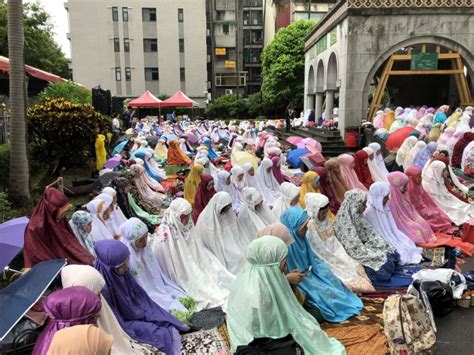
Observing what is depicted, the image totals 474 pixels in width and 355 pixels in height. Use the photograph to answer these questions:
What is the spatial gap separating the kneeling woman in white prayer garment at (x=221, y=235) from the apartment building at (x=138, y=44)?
32470 millimetres

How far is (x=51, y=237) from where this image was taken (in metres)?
4.62

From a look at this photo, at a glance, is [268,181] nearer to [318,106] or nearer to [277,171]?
[277,171]

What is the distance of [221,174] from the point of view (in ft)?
27.3

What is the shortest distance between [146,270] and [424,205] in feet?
15.8

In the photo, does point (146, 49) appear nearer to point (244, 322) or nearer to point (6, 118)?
point (6, 118)

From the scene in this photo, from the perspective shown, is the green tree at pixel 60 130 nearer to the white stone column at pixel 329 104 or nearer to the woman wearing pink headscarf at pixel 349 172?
the woman wearing pink headscarf at pixel 349 172

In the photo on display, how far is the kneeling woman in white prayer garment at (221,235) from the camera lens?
555 cm

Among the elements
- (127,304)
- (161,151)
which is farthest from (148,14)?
(127,304)

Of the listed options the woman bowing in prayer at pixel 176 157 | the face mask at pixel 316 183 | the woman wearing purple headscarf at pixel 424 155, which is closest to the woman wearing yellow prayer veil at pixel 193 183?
the face mask at pixel 316 183

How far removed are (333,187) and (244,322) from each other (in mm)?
4748

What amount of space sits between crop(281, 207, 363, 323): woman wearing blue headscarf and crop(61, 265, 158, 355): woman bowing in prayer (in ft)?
5.75

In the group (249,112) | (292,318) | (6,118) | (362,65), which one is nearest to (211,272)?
(292,318)

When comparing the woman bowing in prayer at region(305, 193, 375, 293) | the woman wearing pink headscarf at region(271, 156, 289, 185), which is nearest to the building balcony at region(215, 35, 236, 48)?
the woman wearing pink headscarf at region(271, 156, 289, 185)

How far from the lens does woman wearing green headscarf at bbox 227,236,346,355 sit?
359 cm
